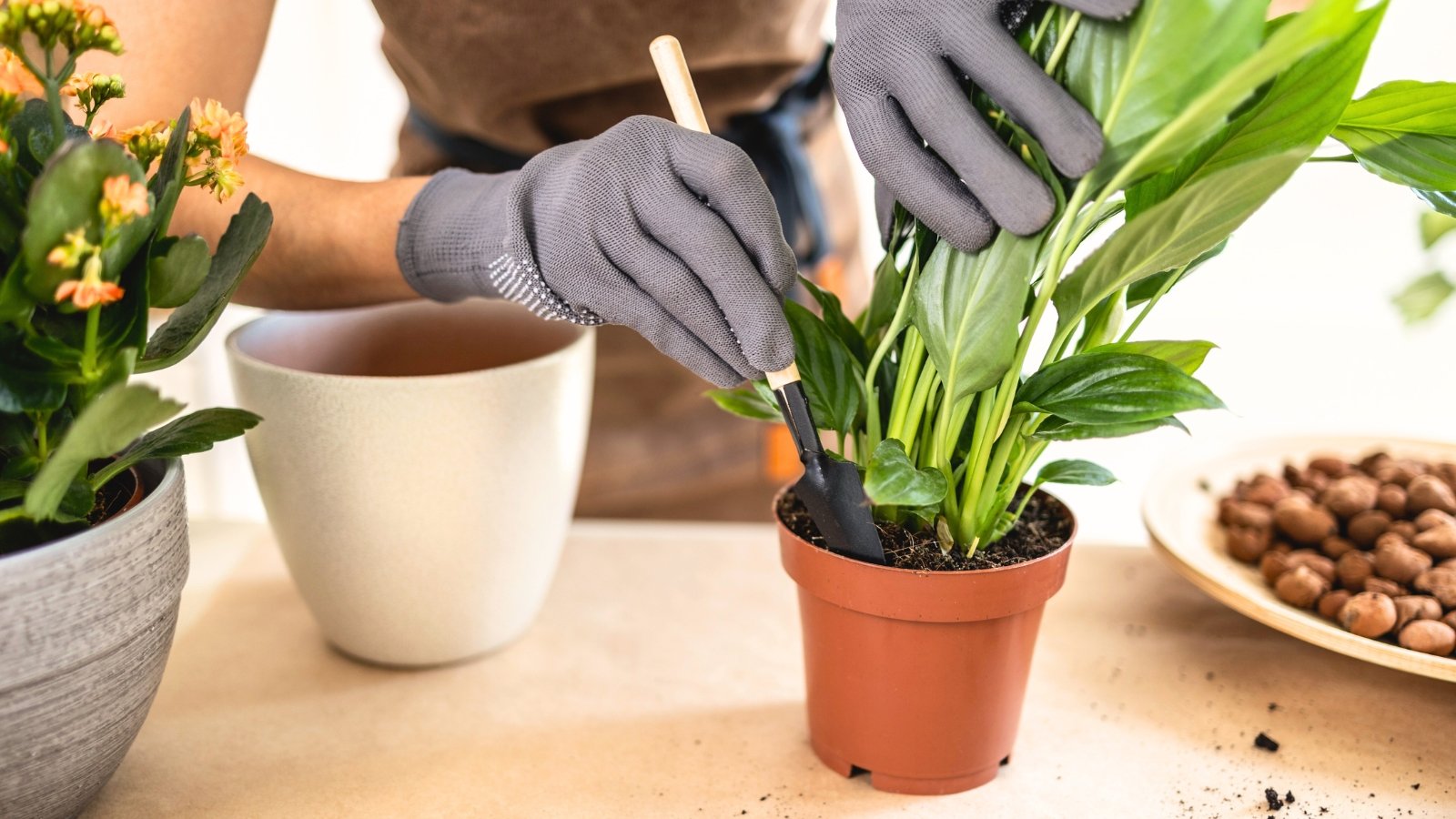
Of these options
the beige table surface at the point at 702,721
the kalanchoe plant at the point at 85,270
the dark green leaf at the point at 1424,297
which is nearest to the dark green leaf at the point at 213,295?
the kalanchoe plant at the point at 85,270

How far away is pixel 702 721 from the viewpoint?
67 centimetres

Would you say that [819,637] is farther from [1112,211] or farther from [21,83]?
[21,83]

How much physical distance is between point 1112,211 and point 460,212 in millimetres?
394

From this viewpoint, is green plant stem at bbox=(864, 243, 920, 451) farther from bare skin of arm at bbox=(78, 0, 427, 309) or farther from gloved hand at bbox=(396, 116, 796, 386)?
bare skin of arm at bbox=(78, 0, 427, 309)

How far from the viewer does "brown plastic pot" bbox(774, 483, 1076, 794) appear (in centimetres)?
56

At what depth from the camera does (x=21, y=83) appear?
17.6 inches

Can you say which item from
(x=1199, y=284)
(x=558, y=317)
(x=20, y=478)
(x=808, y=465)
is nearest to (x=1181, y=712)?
(x=808, y=465)

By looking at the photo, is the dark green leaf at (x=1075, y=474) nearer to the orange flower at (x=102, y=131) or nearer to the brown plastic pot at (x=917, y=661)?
the brown plastic pot at (x=917, y=661)

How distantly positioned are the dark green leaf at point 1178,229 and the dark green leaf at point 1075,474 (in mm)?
113

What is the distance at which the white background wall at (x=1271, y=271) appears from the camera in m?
1.65

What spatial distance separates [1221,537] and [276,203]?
0.72 m

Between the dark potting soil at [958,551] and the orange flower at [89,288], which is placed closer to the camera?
the orange flower at [89,288]

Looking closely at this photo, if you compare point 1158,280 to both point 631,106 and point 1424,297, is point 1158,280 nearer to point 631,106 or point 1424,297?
point 1424,297

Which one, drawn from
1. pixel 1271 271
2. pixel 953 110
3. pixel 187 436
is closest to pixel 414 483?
pixel 187 436
